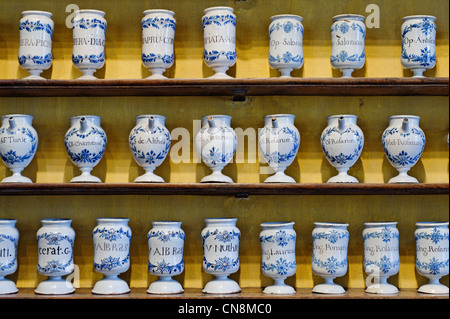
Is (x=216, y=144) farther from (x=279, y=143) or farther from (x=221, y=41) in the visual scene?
(x=221, y=41)

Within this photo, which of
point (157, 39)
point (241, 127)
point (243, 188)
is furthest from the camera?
point (241, 127)

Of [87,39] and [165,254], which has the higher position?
[87,39]

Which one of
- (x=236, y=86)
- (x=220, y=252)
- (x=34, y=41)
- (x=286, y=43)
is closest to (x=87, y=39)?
(x=34, y=41)

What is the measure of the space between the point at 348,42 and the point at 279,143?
1.15ft

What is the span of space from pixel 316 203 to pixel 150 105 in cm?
59

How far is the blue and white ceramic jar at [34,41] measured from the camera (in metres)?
2.03

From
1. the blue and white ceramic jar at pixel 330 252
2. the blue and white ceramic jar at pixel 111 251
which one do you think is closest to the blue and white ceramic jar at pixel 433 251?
the blue and white ceramic jar at pixel 330 252

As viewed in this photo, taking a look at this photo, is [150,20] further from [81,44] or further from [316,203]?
[316,203]

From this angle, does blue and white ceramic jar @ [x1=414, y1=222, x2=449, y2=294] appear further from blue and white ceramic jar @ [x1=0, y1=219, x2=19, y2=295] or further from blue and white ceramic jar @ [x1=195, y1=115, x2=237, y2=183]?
blue and white ceramic jar @ [x1=0, y1=219, x2=19, y2=295]

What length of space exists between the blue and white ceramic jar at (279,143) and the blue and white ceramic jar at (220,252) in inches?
7.0

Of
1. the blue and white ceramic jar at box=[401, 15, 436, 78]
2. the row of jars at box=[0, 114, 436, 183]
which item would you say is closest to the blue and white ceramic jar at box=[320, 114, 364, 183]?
the row of jars at box=[0, 114, 436, 183]

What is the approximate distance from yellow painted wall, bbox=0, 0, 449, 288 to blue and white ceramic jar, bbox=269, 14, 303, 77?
0.14 meters

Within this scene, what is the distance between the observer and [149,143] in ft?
6.55
